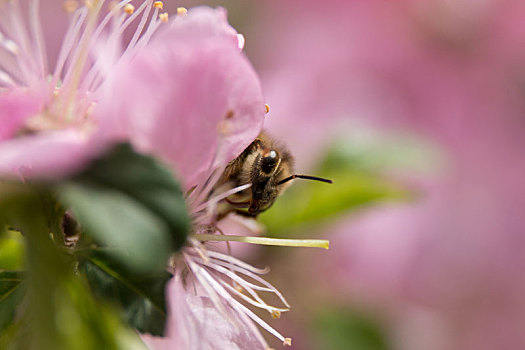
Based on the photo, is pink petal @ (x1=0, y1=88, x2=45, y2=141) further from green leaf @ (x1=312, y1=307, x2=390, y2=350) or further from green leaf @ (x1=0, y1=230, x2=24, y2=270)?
green leaf @ (x1=312, y1=307, x2=390, y2=350)

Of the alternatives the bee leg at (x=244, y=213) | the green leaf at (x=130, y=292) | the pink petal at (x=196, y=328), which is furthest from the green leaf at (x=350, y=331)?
the green leaf at (x=130, y=292)

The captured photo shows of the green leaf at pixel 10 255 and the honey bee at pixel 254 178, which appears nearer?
the green leaf at pixel 10 255

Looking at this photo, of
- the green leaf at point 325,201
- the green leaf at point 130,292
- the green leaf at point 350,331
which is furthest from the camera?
the green leaf at point 350,331

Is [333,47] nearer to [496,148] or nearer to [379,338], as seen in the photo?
[496,148]

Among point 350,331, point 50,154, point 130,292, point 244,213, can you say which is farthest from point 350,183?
point 50,154

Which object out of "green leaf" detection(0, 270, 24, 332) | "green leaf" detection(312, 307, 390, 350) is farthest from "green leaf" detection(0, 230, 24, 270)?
"green leaf" detection(312, 307, 390, 350)

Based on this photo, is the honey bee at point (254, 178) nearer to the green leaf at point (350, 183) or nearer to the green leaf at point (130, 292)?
the green leaf at point (130, 292)

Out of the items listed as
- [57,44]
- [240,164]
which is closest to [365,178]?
[240,164]
